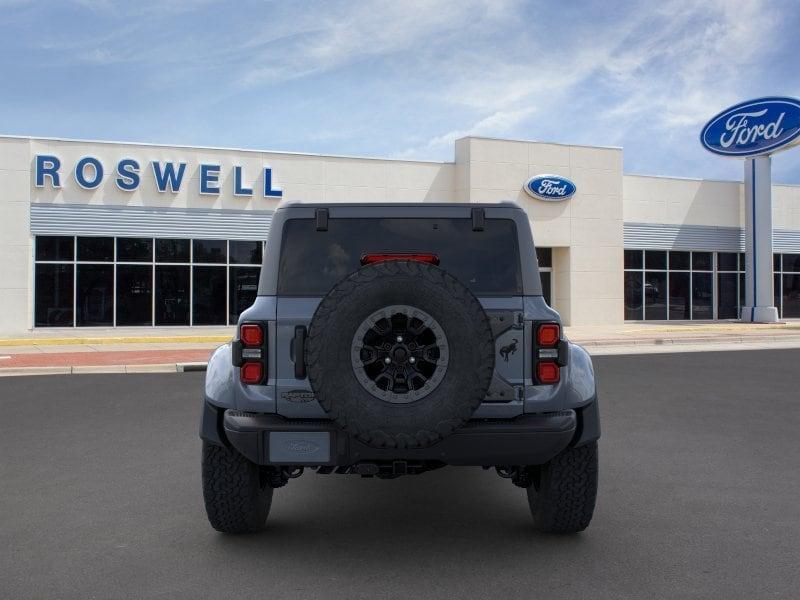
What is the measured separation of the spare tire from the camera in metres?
3.76

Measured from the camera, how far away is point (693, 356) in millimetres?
18547

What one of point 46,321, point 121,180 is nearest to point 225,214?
point 121,180

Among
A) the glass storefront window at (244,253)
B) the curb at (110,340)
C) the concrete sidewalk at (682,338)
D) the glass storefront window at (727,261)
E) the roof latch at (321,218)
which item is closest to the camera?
the roof latch at (321,218)

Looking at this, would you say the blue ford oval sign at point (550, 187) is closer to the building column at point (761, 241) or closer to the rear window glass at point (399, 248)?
the building column at point (761, 241)

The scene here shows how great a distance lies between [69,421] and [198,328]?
54.9 ft

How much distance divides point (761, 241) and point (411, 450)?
3078 cm

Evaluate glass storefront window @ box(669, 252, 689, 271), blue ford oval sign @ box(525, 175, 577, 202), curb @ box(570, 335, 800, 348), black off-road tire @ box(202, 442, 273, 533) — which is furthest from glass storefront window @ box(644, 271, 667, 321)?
black off-road tire @ box(202, 442, 273, 533)

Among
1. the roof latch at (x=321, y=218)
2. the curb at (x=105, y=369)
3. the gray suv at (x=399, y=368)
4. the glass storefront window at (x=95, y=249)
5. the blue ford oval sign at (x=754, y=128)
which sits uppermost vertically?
the blue ford oval sign at (x=754, y=128)

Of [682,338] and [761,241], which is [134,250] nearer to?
[682,338]

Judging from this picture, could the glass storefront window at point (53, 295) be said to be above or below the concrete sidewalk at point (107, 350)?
above

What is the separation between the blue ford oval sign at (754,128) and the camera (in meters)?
29.6

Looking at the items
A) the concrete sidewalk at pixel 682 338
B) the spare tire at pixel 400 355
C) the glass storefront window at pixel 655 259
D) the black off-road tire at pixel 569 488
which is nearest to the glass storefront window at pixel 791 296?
the concrete sidewalk at pixel 682 338

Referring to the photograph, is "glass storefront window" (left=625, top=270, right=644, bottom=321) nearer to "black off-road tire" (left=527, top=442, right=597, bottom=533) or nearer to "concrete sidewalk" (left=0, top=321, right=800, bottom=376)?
"concrete sidewalk" (left=0, top=321, right=800, bottom=376)

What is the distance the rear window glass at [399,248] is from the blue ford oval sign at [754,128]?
28.9 metres
